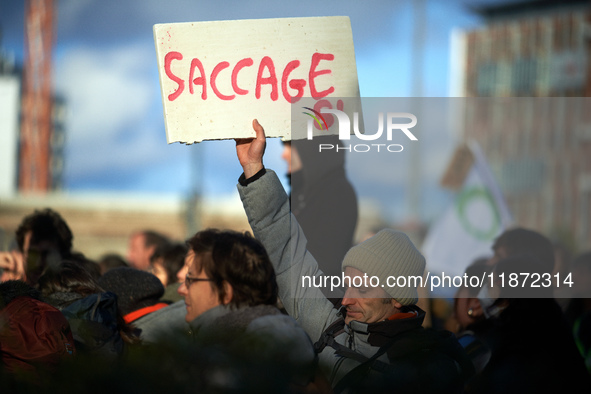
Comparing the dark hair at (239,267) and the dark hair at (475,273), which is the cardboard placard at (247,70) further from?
the dark hair at (475,273)

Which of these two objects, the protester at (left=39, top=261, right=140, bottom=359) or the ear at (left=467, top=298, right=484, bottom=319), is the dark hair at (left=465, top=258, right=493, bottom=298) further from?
the protester at (left=39, top=261, right=140, bottom=359)

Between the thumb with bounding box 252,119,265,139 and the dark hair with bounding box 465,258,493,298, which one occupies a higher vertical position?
the thumb with bounding box 252,119,265,139

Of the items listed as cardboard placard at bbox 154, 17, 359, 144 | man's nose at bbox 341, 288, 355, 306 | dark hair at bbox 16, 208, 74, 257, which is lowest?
man's nose at bbox 341, 288, 355, 306

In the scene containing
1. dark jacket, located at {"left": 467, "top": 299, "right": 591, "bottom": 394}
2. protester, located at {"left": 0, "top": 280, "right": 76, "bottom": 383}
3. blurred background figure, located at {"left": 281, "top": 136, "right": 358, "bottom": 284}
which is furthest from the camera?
blurred background figure, located at {"left": 281, "top": 136, "right": 358, "bottom": 284}

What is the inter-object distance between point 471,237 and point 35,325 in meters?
4.89

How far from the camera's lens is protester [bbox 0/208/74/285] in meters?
4.25

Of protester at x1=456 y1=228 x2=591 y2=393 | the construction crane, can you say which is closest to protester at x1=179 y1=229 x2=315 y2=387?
protester at x1=456 y1=228 x2=591 y2=393

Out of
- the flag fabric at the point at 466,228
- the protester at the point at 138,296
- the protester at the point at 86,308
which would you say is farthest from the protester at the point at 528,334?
the flag fabric at the point at 466,228

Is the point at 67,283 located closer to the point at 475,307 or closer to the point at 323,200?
the point at 323,200

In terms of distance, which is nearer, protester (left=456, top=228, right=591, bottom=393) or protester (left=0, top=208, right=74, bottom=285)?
protester (left=456, top=228, right=591, bottom=393)

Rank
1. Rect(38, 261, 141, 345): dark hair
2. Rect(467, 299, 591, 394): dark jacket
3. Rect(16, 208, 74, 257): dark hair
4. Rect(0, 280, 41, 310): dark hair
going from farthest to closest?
Rect(16, 208, 74, 257): dark hair < Rect(38, 261, 141, 345): dark hair < Rect(467, 299, 591, 394): dark jacket < Rect(0, 280, 41, 310): dark hair

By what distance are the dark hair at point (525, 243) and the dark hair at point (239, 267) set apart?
1.71 m

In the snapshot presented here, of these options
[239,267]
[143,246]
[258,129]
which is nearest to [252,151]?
[258,129]

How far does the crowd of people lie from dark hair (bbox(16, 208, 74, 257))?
754mm
